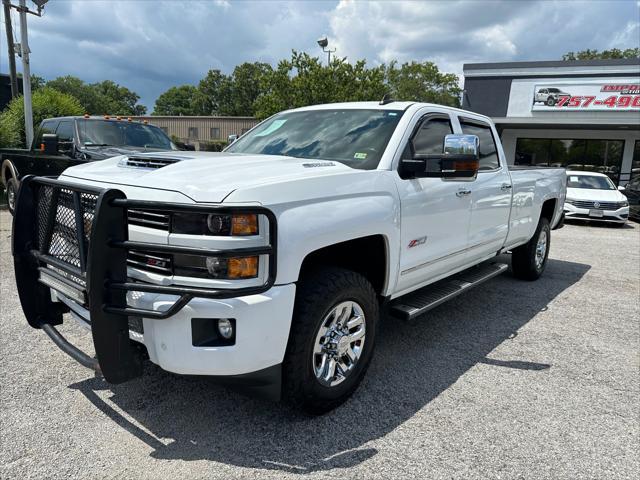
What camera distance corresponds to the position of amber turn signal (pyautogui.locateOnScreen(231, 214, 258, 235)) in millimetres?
2363

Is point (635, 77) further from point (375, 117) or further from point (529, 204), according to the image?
point (375, 117)

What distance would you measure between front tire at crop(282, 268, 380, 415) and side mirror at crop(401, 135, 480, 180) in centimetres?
90

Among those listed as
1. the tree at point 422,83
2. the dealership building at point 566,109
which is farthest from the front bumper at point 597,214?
the tree at point 422,83

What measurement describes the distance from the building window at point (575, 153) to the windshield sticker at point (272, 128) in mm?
20206

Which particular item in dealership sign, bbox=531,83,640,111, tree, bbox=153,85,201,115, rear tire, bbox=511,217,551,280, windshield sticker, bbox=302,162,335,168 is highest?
tree, bbox=153,85,201,115

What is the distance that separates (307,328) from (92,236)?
116 centimetres

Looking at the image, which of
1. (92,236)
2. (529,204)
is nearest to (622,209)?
(529,204)

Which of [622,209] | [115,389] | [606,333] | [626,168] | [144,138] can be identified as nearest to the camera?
[115,389]

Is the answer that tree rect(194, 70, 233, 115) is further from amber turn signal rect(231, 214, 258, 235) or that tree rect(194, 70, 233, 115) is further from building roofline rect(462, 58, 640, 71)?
amber turn signal rect(231, 214, 258, 235)

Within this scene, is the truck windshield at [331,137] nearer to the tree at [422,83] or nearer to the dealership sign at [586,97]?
the dealership sign at [586,97]

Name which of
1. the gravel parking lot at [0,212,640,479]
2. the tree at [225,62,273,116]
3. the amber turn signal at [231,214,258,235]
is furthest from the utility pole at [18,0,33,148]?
the tree at [225,62,273,116]

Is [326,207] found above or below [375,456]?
above

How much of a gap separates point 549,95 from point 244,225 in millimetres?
21557

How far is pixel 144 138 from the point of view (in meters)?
9.72
